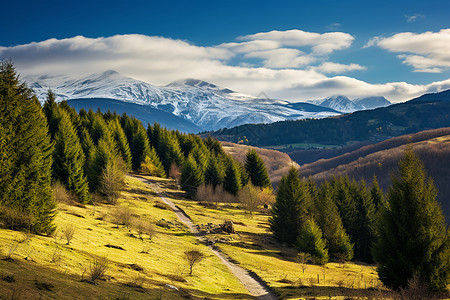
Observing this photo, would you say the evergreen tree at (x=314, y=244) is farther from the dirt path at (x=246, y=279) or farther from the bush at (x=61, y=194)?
the bush at (x=61, y=194)

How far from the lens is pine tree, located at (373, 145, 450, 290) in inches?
1138

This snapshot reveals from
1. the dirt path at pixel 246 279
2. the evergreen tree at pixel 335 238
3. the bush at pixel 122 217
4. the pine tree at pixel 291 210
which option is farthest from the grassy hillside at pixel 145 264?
the evergreen tree at pixel 335 238

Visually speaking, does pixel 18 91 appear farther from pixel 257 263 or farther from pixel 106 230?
pixel 257 263

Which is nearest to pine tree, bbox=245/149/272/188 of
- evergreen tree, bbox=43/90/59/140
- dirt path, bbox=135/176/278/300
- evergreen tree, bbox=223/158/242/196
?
evergreen tree, bbox=223/158/242/196

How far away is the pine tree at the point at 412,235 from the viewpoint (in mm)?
28906

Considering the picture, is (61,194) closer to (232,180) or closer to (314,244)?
(314,244)

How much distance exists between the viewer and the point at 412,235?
99.2 feet

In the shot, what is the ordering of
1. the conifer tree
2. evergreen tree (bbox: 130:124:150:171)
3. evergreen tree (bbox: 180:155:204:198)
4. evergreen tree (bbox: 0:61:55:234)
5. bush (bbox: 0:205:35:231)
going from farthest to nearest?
evergreen tree (bbox: 130:124:150:171), the conifer tree, evergreen tree (bbox: 180:155:204:198), evergreen tree (bbox: 0:61:55:234), bush (bbox: 0:205:35:231)

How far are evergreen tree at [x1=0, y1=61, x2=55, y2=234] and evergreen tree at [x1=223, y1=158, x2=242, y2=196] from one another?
2588 inches

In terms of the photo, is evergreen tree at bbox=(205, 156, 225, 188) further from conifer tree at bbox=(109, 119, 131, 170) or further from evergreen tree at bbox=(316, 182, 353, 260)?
evergreen tree at bbox=(316, 182, 353, 260)

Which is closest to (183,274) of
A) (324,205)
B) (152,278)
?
(152,278)

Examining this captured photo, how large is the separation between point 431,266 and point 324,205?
2915cm

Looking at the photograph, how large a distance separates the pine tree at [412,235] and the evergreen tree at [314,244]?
15710 millimetres

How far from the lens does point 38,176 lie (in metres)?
28.3
